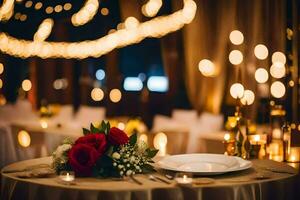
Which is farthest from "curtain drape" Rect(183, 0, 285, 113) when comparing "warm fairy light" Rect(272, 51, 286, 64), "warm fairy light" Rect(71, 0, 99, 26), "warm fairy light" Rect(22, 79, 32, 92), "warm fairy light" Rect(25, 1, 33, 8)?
"warm fairy light" Rect(22, 79, 32, 92)

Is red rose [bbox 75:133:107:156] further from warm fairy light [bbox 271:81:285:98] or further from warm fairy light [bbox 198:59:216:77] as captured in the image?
warm fairy light [bbox 198:59:216:77]

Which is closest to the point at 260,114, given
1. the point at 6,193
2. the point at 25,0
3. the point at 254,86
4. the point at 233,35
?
the point at 254,86

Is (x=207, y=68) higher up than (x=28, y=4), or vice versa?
(x=28, y=4)

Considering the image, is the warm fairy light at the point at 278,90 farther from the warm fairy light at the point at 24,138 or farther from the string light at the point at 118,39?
the warm fairy light at the point at 24,138

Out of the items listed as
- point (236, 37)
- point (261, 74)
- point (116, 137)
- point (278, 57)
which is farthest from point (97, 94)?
point (116, 137)

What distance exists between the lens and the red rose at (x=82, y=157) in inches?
91.9

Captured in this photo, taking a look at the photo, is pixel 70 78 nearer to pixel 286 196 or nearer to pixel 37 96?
pixel 37 96

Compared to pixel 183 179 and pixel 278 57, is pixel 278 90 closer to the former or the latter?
pixel 278 57

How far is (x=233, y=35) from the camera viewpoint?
21.5ft

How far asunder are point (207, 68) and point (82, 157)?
502 cm

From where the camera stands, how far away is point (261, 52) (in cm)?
591

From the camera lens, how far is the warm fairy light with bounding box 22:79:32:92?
42.5 feet

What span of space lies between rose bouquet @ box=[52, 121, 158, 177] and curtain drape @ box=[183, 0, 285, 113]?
3315mm

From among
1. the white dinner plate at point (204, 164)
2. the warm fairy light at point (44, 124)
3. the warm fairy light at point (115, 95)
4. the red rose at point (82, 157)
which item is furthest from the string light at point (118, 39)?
the red rose at point (82, 157)
